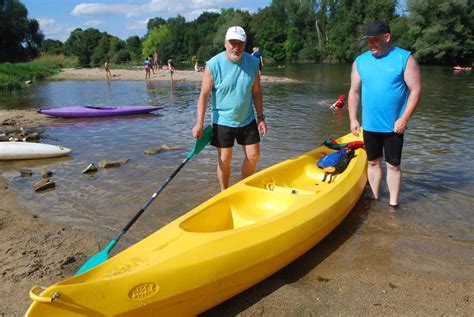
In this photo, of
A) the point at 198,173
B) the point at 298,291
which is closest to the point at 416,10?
the point at 198,173

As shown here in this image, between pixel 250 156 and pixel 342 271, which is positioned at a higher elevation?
pixel 250 156

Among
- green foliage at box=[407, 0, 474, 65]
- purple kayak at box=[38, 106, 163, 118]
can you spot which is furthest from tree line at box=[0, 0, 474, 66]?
purple kayak at box=[38, 106, 163, 118]

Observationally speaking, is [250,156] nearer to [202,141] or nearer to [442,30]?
[202,141]

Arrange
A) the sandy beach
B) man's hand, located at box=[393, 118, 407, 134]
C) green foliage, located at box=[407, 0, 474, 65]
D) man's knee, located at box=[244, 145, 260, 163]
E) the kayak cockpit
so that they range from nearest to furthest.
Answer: the sandy beach
the kayak cockpit
man's hand, located at box=[393, 118, 407, 134]
man's knee, located at box=[244, 145, 260, 163]
green foliage, located at box=[407, 0, 474, 65]

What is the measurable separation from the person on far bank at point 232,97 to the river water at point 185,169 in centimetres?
121

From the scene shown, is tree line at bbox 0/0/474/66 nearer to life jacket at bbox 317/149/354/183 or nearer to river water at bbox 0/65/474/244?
river water at bbox 0/65/474/244

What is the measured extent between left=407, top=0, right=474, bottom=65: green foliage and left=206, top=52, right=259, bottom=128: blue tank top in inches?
1574

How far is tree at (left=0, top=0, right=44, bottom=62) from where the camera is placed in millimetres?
52156

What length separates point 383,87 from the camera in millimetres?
3877

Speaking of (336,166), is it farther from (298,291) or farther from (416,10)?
(416,10)

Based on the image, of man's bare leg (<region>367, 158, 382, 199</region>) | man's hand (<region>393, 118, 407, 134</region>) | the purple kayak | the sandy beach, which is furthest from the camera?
the purple kayak

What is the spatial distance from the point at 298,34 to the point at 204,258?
2730 inches

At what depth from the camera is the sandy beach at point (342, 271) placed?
2.95 m

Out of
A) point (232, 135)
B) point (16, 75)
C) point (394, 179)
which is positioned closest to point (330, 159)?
point (394, 179)
